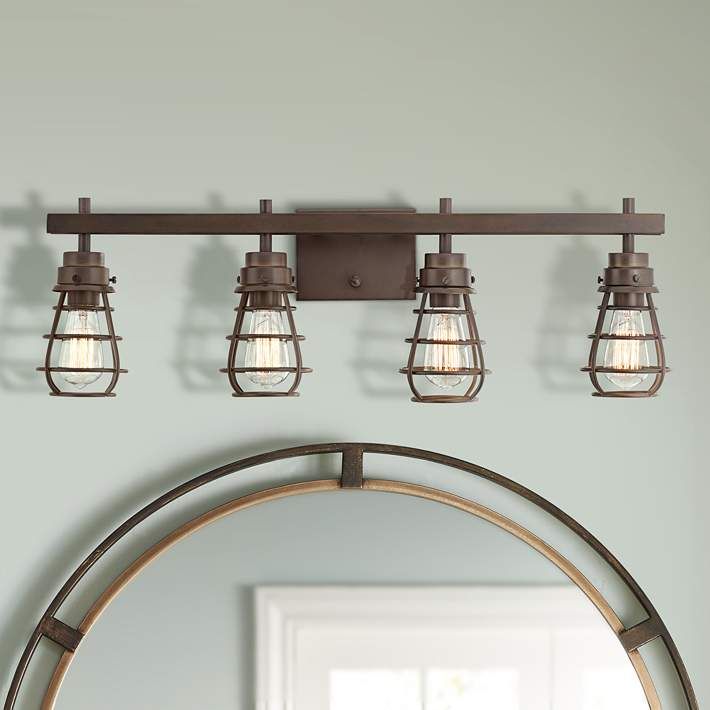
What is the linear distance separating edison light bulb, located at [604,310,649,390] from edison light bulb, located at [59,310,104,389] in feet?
1.73

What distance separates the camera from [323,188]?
101 centimetres

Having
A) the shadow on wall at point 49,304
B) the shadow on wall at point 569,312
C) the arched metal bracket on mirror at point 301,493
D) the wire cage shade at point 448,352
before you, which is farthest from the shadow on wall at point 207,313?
the shadow on wall at point 569,312

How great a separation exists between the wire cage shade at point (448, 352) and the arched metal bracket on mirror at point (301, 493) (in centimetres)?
10

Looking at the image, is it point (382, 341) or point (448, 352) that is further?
point (382, 341)

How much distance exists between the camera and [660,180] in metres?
1.01

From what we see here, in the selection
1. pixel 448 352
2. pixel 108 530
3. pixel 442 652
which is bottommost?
pixel 442 652

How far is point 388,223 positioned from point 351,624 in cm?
43

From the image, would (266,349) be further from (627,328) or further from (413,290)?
(627,328)

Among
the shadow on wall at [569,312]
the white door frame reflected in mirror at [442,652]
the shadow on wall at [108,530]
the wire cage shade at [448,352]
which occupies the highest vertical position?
the shadow on wall at [569,312]

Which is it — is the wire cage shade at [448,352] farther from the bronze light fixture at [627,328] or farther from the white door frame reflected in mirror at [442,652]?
the white door frame reflected in mirror at [442,652]

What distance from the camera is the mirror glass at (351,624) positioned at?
0.97 meters

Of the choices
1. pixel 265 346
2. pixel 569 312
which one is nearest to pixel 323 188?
pixel 265 346

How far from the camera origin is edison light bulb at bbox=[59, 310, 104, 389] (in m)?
0.93

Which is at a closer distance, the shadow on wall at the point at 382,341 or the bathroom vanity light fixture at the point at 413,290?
the bathroom vanity light fixture at the point at 413,290
